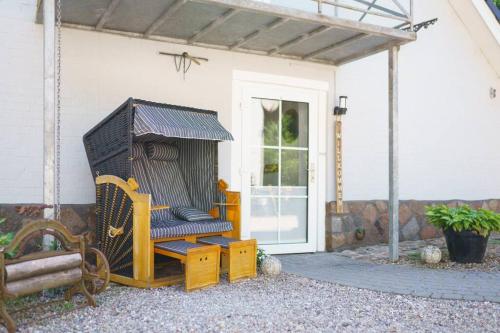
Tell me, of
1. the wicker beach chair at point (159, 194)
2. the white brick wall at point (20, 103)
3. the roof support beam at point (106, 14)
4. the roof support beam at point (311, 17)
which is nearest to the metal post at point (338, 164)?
the roof support beam at point (311, 17)

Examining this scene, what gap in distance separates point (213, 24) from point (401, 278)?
3103 millimetres

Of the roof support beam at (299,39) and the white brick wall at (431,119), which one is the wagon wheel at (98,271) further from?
the white brick wall at (431,119)

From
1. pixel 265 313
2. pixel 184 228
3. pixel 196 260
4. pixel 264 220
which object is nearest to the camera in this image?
pixel 265 313

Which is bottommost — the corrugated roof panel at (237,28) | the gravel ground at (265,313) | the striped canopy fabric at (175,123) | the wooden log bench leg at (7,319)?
the gravel ground at (265,313)

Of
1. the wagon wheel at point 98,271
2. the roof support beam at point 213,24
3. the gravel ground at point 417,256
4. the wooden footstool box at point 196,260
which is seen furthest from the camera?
the gravel ground at point 417,256

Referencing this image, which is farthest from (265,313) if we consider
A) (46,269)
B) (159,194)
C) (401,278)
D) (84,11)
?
(84,11)

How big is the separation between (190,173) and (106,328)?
7.85ft

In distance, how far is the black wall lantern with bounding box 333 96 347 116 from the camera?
22.2ft

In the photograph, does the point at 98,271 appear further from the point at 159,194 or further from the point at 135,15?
the point at 135,15

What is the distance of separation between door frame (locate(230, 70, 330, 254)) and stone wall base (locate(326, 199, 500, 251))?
148mm

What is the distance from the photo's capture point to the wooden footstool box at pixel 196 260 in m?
4.27

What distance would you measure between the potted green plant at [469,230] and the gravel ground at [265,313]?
1717mm

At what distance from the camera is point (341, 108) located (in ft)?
22.2

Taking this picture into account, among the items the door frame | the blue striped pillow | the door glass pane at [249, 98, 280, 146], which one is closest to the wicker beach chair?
the blue striped pillow
